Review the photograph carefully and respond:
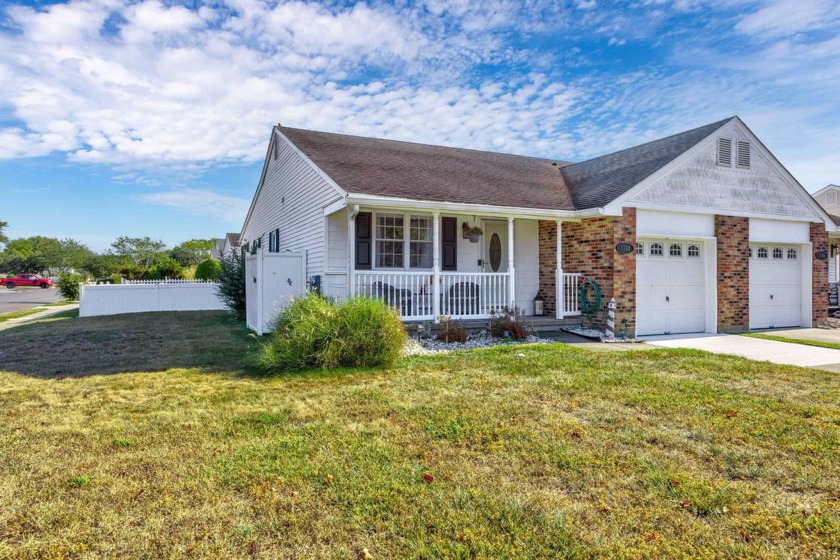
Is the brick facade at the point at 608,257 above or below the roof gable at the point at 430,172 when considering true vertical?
below

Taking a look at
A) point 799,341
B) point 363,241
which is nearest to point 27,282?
point 363,241

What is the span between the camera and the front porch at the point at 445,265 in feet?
34.1

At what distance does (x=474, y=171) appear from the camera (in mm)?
13273

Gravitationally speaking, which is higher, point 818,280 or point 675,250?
point 675,250

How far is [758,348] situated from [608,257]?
11.2ft

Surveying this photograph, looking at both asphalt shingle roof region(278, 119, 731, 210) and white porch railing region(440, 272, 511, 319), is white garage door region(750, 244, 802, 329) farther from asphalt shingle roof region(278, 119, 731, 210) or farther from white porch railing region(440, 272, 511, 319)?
white porch railing region(440, 272, 511, 319)

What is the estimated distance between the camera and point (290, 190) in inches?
548

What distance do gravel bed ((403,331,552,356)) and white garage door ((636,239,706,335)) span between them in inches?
132

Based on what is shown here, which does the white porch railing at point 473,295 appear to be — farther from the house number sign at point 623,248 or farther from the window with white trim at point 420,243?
the house number sign at point 623,248

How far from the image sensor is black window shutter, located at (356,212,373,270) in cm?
1109

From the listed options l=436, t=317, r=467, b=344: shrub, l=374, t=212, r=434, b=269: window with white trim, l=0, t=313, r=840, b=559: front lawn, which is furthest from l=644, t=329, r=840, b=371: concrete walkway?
l=374, t=212, r=434, b=269: window with white trim

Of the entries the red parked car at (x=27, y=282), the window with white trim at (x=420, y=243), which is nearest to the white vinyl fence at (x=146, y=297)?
the window with white trim at (x=420, y=243)

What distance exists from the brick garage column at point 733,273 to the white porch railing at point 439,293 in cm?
567

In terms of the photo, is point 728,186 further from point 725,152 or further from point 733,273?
point 733,273
